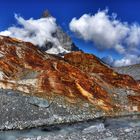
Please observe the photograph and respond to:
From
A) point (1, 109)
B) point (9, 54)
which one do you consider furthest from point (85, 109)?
point (9, 54)

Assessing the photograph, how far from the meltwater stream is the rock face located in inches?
167

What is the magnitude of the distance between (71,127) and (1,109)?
12.2 metres

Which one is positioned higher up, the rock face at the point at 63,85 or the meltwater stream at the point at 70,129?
the rock face at the point at 63,85

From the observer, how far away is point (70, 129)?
64.9m

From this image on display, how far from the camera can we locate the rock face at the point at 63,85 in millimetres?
83000

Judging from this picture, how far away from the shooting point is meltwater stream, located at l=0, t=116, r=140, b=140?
5859 cm

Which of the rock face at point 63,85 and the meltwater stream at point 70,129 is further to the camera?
the rock face at point 63,85

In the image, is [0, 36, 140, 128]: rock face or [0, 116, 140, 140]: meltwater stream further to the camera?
[0, 36, 140, 128]: rock face

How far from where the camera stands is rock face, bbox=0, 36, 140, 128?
272 ft

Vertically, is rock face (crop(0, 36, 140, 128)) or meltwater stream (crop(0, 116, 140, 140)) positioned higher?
rock face (crop(0, 36, 140, 128))

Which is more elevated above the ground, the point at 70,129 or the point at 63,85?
the point at 63,85

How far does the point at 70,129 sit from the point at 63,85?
30.3m

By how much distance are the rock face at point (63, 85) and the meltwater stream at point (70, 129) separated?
425 cm

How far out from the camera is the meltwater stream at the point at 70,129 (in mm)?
58594
